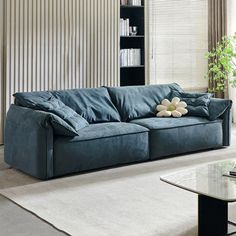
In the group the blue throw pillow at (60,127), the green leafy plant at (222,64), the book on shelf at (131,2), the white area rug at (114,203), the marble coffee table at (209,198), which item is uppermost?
the book on shelf at (131,2)

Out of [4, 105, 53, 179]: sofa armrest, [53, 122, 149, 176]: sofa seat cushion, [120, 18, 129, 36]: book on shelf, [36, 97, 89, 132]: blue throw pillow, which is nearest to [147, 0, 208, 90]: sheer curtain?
[120, 18, 129, 36]: book on shelf

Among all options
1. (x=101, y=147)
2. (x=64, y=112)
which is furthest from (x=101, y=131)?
(x=64, y=112)

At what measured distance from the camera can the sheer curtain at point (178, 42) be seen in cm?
727

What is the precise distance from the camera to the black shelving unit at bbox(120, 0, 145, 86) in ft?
23.2

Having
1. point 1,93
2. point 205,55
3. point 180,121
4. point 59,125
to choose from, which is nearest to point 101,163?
point 59,125

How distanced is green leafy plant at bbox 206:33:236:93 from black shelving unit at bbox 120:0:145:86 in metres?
1.06

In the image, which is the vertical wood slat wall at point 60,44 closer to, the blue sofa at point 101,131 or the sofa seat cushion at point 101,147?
the blue sofa at point 101,131

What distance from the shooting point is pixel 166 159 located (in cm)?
510

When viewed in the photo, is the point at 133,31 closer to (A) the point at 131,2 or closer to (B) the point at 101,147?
(A) the point at 131,2

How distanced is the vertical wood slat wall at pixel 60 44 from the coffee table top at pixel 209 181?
335 centimetres

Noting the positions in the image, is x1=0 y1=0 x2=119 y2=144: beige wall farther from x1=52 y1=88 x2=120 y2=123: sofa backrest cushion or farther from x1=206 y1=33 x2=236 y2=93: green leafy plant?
x1=206 y1=33 x2=236 y2=93: green leafy plant

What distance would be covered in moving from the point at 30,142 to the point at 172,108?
190 centimetres

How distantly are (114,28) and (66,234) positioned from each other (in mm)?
4255

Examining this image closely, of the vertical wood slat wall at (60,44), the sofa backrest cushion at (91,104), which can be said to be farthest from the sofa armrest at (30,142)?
the vertical wood slat wall at (60,44)
